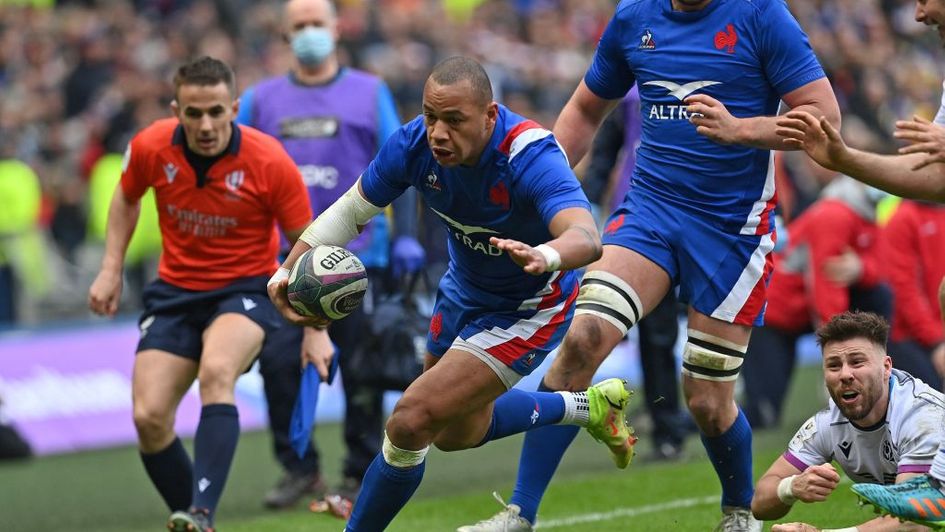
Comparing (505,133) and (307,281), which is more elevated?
(505,133)

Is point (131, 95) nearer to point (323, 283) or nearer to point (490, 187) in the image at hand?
point (323, 283)

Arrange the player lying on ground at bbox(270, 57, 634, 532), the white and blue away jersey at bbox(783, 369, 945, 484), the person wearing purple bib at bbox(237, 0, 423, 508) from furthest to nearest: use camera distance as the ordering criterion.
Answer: the person wearing purple bib at bbox(237, 0, 423, 508) < the player lying on ground at bbox(270, 57, 634, 532) < the white and blue away jersey at bbox(783, 369, 945, 484)

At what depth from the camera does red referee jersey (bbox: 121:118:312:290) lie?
802cm

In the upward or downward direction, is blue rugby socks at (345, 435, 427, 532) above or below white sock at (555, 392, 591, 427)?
below

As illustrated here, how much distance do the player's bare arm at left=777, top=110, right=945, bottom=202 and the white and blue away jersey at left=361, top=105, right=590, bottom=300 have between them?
0.90 meters

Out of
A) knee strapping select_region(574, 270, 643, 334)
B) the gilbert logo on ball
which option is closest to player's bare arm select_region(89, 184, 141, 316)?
the gilbert logo on ball

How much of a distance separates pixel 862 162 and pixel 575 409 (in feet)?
5.91

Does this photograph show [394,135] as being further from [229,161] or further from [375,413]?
[375,413]

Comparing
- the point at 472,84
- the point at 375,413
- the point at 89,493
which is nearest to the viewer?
the point at 472,84

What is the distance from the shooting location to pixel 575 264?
5582 millimetres

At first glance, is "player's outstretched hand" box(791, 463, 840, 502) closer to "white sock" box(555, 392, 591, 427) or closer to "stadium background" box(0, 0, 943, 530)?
"white sock" box(555, 392, 591, 427)

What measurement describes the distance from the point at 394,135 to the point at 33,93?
40.6ft

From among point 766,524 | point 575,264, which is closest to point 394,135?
point 575,264

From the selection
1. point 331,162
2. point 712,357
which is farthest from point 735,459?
point 331,162
